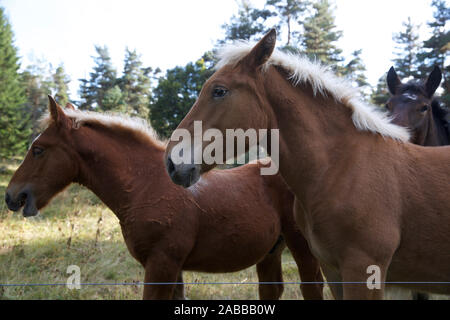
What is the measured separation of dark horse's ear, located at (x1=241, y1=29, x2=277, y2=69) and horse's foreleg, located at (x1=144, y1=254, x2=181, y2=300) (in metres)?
1.79

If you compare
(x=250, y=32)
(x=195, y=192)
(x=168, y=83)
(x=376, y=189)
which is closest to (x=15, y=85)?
(x=168, y=83)

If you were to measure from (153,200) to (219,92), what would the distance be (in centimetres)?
130

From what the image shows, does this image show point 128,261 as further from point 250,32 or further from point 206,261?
point 250,32

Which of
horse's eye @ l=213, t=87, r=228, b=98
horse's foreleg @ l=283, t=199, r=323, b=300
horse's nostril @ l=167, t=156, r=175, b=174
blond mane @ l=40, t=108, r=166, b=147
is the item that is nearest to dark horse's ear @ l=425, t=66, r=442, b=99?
horse's foreleg @ l=283, t=199, r=323, b=300

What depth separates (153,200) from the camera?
2.89 meters

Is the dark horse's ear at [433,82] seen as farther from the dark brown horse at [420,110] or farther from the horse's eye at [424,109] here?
the horse's eye at [424,109]

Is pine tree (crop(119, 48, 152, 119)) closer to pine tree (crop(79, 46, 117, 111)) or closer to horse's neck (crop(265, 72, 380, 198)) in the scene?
pine tree (crop(79, 46, 117, 111))

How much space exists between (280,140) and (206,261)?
1.63 metres

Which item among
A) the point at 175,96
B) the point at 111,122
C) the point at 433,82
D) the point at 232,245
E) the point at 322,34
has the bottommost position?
the point at 232,245

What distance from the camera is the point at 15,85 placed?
21953mm

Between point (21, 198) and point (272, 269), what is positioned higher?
point (21, 198)

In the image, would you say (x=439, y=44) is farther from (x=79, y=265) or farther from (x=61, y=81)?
(x=61, y=81)

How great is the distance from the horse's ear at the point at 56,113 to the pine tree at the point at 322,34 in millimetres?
16194

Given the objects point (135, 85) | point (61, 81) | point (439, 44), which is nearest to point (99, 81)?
point (135, 85)
